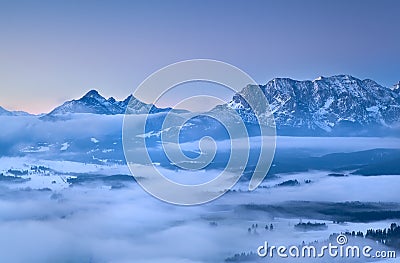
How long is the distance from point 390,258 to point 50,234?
406 feet

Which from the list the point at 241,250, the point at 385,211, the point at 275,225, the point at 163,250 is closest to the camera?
the point at 241,250

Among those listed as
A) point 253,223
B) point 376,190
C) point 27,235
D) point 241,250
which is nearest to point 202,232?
point 253,223

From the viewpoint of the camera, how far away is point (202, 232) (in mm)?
152500

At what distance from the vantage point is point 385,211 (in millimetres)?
159250

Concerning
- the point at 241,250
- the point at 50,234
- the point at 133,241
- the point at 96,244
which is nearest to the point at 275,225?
the point at 241,250

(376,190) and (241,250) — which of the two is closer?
(241,250)

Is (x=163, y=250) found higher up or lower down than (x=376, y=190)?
lower down

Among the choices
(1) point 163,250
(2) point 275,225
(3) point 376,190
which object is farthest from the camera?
(3) point 376,190

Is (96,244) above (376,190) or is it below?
below

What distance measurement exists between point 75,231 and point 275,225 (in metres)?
72.3

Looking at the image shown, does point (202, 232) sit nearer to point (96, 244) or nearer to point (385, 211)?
point (96, 244)

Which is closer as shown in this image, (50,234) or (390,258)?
(390,258)

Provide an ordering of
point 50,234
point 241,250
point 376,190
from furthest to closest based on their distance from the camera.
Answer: point 376,190
point 50,234
point 241,250

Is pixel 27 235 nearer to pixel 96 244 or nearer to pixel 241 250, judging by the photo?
pixel 96 244
